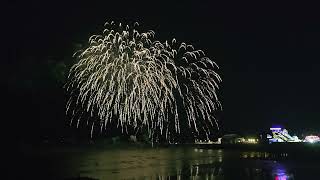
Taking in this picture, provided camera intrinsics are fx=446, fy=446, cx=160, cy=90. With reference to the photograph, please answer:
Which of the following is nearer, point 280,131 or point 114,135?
point 114,135

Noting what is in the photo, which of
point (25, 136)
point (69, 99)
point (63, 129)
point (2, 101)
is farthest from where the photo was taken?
point (63, 129)

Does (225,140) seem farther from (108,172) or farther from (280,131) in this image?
(108,172)

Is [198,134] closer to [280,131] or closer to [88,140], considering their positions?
[280,131]

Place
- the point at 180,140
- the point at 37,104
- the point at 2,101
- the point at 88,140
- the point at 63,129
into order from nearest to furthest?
1. the point at 2,101
2. the point at 37,104
3. the point at 63,129
4. the point at 88,140
5. the point at 180,140

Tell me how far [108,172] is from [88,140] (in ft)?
192

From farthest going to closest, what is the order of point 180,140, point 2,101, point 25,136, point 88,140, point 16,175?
point 180,140
point 88,140
point 25,136
point 2,101
point 16,175

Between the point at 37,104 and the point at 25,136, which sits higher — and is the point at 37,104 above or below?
above

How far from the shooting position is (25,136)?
2498 inches

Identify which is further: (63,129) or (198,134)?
(198,134)

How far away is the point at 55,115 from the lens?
247 feet

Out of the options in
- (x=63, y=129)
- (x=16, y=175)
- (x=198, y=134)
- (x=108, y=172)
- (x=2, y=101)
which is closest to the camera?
(x=16, y=175)

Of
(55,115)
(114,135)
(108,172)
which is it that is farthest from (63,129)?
(108,172)

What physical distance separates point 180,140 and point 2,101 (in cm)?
6413

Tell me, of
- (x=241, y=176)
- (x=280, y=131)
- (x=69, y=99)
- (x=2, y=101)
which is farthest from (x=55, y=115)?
(x=280, y=131)
